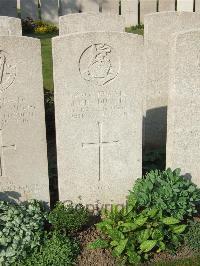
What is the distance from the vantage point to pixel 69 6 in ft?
61.8

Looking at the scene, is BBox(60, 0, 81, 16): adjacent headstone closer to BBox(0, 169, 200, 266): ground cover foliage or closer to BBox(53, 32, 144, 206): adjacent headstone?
BBox(53, 32, 144, 206): adjacent headstone

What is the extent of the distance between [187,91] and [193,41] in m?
0.65

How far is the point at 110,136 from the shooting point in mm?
6398

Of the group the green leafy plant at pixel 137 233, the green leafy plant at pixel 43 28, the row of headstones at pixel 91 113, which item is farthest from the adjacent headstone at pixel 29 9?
the green leafy plant at pixel 137 233

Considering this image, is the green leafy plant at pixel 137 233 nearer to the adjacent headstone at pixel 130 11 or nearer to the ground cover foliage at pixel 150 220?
the ground cover foliage at pixel 150 220

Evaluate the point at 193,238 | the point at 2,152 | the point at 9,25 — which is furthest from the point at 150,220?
the point at 9,25

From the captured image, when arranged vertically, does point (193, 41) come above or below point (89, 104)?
above

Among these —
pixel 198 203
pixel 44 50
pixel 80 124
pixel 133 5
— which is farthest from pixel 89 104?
pixel 133 5

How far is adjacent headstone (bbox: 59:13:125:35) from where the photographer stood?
7.93m

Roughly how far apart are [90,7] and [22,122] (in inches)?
530

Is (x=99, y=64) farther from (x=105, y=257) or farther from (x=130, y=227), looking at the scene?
(x=105, y=257)

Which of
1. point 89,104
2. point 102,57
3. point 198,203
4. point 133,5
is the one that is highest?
point 133,5

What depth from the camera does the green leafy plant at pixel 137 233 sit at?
5.70 meters

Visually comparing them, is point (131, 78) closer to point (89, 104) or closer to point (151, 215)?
point (89, 104)
